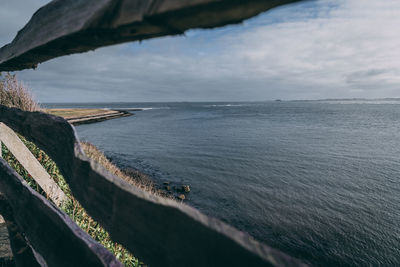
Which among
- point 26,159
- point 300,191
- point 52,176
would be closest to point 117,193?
point 26,159

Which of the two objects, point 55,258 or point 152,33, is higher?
point 152,33

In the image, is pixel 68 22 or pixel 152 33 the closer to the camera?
pixel 152 33

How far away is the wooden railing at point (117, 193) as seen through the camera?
74 cm

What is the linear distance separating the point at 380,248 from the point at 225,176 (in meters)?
10.5

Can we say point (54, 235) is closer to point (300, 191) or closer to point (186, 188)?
point (186, 188)

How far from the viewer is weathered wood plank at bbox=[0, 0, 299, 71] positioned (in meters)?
0.72

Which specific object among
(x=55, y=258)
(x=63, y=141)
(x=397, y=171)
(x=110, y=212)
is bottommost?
(x=397, y=171)

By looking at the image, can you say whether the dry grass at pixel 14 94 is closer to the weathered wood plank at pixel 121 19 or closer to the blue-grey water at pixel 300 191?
the weathered wood plank at pixel 121 19

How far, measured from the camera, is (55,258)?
4.55 feet

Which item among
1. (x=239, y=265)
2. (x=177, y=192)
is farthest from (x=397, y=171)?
(x=239, y=265)

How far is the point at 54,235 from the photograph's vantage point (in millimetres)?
1464

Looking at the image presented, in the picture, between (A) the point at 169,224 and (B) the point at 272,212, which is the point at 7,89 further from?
(B) the point at 272,212

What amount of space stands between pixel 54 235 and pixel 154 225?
3.31 feet

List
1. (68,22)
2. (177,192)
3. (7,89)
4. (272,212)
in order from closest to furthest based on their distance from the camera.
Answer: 1. (68,22)
2. (7,89)
3. (272,212)
4. (177,192)
